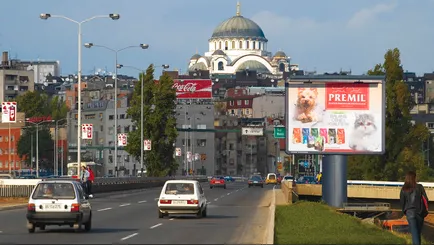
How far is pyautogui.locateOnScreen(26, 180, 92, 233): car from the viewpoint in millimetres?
27766

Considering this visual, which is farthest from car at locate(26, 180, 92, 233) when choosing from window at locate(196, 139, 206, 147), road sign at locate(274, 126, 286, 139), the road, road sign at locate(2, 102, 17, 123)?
window at locate(196, 139, 206, 147)

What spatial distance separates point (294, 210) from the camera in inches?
1613

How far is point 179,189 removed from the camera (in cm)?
3678

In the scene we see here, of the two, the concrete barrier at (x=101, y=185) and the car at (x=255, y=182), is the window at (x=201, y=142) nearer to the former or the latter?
the car at (x=255, y=182)

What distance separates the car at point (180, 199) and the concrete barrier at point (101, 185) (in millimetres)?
17013

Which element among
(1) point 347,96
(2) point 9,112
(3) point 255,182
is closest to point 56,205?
(1) point 347,96

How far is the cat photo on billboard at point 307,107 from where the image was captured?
47.9 metres

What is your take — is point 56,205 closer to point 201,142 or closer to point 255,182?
point 255,182

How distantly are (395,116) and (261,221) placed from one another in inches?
1728

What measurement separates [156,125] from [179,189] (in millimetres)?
69717

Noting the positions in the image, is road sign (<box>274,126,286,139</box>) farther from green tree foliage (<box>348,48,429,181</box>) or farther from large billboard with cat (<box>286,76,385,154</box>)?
large billboard with cat (<box>286,76,385,154</box>)

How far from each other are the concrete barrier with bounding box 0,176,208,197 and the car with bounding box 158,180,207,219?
17.0 m

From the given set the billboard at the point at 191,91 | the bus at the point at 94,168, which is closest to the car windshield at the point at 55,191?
the bus at the point at 94,168

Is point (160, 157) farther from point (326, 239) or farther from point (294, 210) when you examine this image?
point (326, 239)
